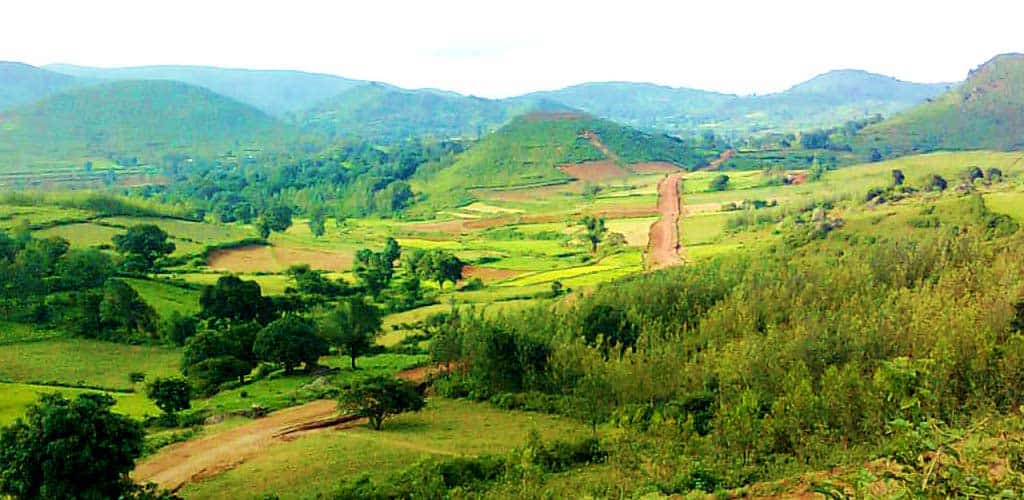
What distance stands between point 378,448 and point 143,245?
3855 centimetres

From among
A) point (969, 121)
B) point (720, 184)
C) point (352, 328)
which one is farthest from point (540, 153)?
point (352, 328)

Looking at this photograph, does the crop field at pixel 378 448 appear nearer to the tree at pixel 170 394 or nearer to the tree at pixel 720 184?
the tree at pixel 170 394

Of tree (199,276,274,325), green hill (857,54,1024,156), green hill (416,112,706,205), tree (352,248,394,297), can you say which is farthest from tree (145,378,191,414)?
green hill (857,54,1024,156)

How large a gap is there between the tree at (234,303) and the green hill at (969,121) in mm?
107530

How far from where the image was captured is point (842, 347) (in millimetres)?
23312

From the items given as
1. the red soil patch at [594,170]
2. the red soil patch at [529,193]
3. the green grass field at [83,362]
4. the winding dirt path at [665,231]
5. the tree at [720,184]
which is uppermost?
the red soil patch at [594,170]

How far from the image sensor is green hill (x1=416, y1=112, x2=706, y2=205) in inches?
4181

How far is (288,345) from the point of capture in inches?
1282

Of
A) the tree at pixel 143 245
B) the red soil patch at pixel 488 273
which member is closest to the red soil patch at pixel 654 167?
the red soil patch at pixel 488 273

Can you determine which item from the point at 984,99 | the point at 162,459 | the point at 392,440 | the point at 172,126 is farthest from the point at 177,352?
the point at 172,126

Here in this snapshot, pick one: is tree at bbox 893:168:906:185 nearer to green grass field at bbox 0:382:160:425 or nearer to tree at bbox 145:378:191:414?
tree at bbox 145:378:191:414

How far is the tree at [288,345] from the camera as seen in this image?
32.7m

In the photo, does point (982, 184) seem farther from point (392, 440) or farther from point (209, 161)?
point (209, 161)

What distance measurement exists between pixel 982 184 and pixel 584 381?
176 ft
